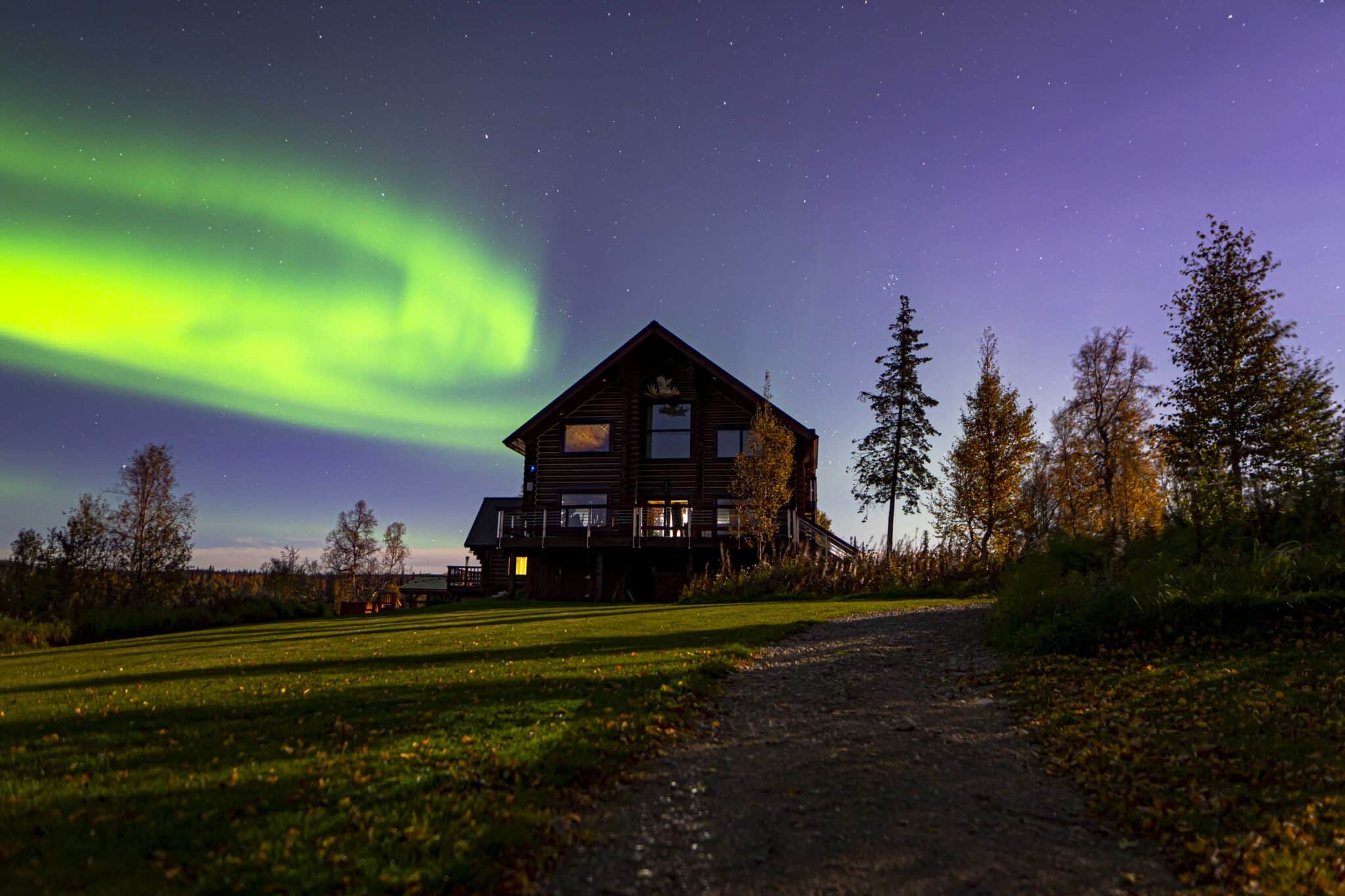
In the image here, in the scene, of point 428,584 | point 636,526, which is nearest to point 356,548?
point 428,584

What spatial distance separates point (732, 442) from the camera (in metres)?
32.6

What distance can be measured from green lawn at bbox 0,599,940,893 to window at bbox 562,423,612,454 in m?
21.4

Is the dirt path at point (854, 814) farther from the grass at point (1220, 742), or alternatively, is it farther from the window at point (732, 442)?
the window at point (732, 442)

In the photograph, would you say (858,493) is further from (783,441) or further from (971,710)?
(971,710)

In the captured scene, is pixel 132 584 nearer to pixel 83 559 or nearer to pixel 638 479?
pixel 83 559

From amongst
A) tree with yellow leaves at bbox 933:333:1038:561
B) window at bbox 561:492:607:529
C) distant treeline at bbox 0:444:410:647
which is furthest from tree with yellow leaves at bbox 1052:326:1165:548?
distant treeline at bbox 0:444:410:647

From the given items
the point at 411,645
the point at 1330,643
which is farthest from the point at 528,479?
the point at 1330,643

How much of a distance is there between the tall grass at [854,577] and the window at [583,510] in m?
7.58

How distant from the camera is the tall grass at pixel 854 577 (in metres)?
22.7

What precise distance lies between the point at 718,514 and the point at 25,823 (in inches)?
1082

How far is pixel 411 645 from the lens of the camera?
44.7 feet

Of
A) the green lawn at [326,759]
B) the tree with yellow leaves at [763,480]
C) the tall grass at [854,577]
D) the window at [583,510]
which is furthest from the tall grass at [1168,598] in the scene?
the window at [583,510]

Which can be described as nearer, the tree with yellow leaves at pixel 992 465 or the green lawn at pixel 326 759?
the green lawn at pixel 326 759

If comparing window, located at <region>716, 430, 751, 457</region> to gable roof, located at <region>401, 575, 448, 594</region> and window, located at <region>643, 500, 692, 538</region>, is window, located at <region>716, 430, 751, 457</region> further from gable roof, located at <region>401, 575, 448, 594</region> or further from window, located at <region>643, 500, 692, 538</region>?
gable roof, located at <region>401, 575, 448, 594</region>
